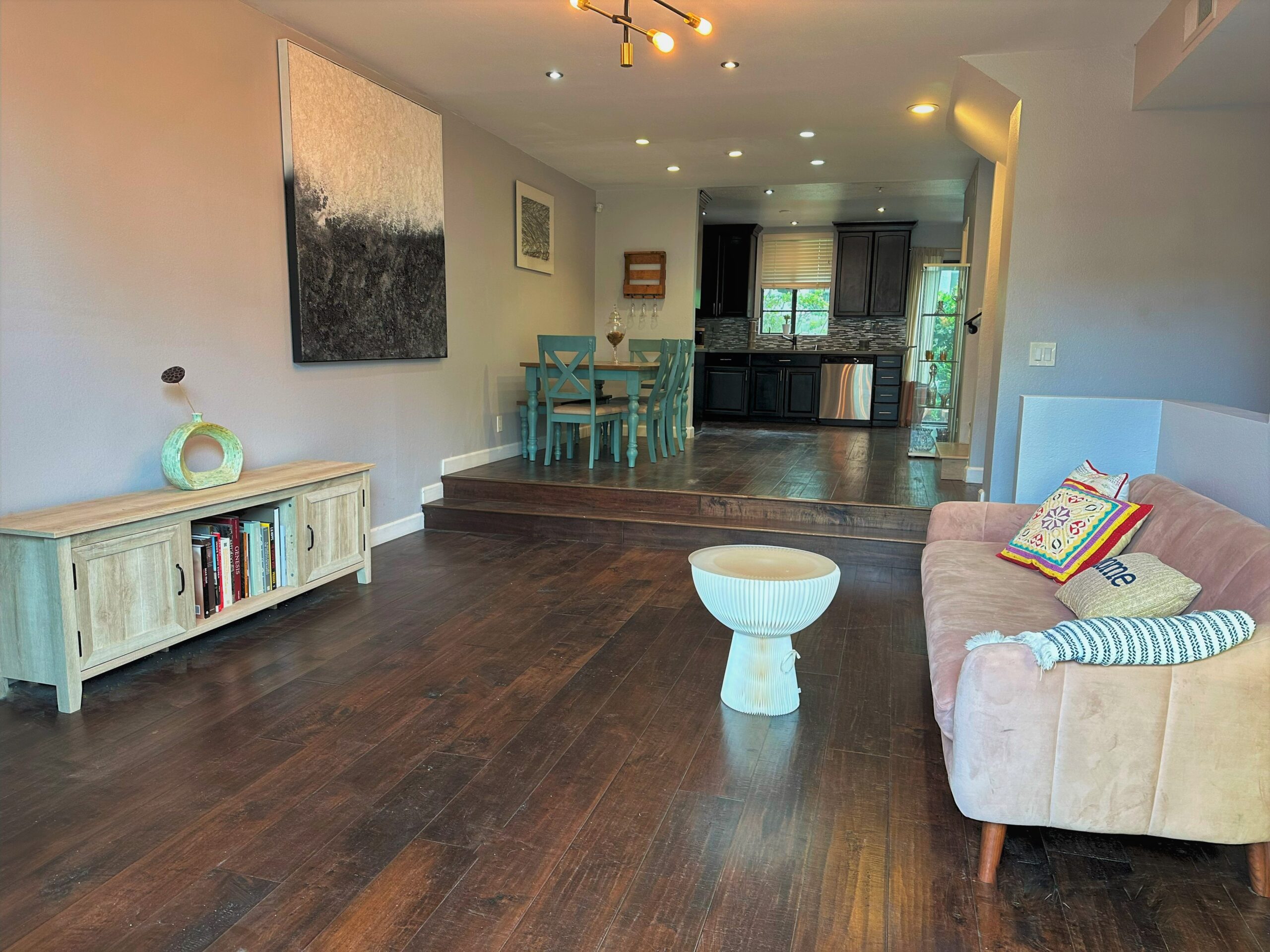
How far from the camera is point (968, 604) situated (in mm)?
2355

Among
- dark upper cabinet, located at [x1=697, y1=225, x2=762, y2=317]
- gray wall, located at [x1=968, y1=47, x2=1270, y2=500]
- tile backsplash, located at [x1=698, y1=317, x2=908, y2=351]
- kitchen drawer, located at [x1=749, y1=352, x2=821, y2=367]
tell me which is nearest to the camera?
gray wall, located at [x1=968, y1=47, x2=1270, y2=500]

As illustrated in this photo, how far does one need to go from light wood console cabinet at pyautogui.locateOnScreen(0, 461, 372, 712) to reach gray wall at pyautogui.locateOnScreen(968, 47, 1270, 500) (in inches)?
144

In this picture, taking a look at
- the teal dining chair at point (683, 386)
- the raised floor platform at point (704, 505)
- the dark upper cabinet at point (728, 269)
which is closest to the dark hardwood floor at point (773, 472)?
the raised floor platform at point (704, 505)

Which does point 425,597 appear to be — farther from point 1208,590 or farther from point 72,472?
point 1208,590

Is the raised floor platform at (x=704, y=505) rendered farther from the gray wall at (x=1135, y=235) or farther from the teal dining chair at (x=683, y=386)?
the gray wall at (x=1135, y=235)

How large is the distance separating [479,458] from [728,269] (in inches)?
228

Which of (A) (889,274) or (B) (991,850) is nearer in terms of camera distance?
(B) (991,850)

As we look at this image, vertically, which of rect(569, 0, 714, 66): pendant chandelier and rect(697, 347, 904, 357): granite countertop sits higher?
rect(569, 0, 714, 66): pendant chandelier

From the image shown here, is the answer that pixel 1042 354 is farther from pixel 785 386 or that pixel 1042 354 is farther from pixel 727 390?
pixel 727 390

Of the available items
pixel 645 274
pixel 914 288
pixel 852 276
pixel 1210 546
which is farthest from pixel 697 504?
pixel 914 288

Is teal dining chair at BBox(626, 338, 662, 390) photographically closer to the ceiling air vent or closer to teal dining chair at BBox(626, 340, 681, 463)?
teal dining chair at BBox(626, 340, 681, 463)

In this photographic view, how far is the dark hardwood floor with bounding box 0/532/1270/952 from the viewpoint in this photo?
1610mm

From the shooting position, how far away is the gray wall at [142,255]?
2688 millimetres

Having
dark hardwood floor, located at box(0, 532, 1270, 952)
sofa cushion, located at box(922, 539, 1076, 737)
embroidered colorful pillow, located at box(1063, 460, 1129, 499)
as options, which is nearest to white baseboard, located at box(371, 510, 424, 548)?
dark hardwood floor, located at box(0, 532, 1270, 952)
